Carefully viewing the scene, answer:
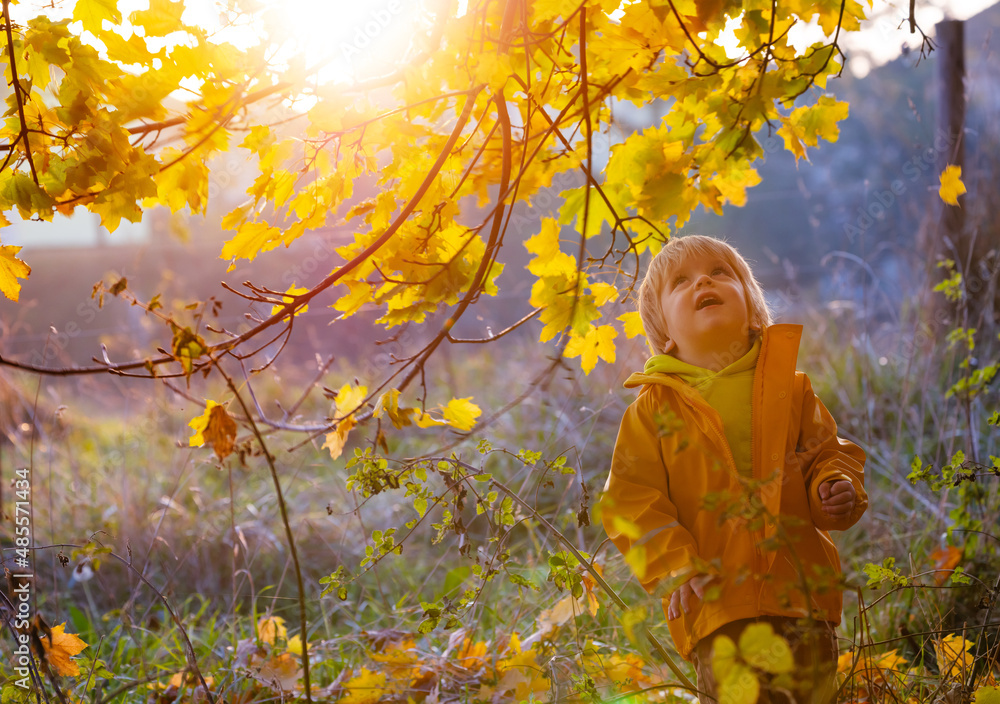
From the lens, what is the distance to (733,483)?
1.29 m

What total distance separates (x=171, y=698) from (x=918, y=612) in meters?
1.99

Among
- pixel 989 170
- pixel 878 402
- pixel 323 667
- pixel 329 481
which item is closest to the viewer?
pixel 323 667

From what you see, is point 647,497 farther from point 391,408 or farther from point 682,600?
point 391,408

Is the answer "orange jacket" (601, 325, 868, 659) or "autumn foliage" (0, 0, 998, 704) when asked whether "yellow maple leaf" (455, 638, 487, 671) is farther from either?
"orange jacket" (601, 325, 868, 659)

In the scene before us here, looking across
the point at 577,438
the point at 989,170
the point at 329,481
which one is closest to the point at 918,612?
the point at 577,438

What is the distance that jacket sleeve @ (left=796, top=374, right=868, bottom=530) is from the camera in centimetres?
126

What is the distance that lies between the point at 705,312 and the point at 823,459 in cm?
35

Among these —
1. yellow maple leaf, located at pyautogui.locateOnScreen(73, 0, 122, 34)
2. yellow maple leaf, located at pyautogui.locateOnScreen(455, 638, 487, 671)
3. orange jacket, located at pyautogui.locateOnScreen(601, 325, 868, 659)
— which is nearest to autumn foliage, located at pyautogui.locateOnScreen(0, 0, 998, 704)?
yellow maple leaf, located at pyautogui.locateOnScreen(73, 0, 122, 34)

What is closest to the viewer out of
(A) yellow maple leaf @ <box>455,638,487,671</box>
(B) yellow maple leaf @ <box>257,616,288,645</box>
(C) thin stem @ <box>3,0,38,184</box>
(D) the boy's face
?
(C) thin stem @ <box>3,0,38,184</box>

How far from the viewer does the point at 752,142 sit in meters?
1.10

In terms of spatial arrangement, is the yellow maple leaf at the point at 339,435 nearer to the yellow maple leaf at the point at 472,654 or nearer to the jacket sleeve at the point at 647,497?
the jacket sleeve at the point at 647,497

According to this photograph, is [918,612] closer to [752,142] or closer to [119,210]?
[752,142]

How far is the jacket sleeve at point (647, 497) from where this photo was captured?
3.95 feet

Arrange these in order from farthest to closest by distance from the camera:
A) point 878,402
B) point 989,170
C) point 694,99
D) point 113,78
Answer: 1. point 989,170
2. point 878,402
3. point 694,99
4. point 113,78
